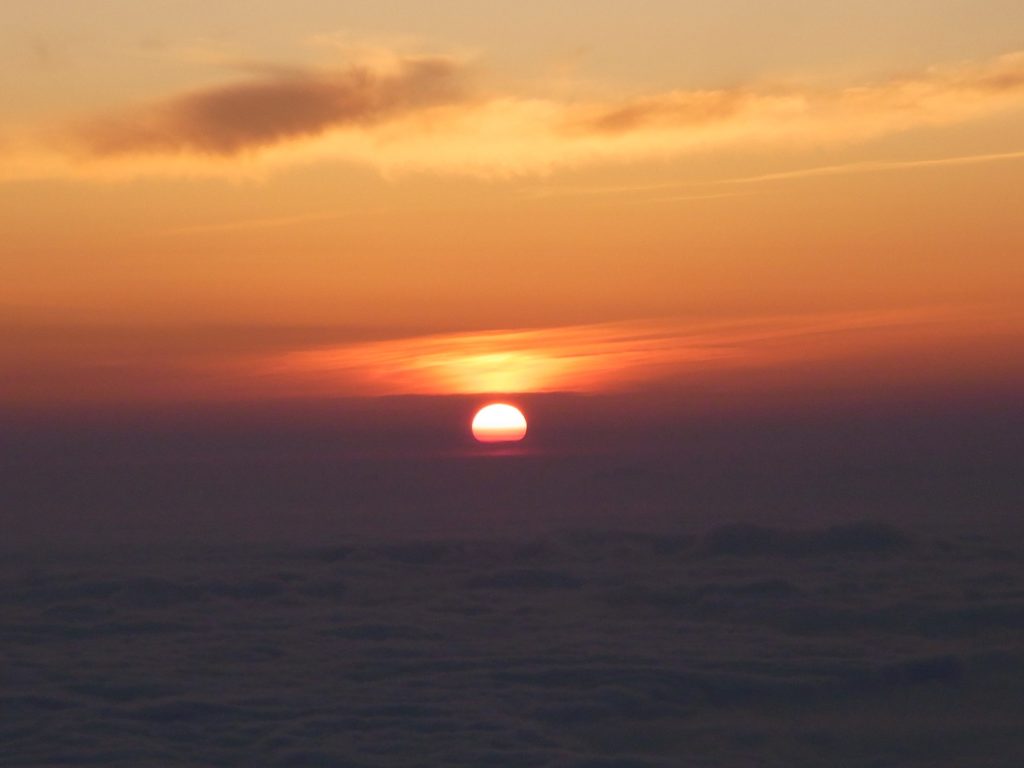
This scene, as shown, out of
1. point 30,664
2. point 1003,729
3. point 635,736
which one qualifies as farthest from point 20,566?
point 1003,729

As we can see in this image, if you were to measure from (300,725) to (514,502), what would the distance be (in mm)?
29178

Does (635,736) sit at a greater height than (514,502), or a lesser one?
lesser

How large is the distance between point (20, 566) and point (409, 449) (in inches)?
2250

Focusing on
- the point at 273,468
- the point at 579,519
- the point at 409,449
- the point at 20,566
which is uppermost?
the point at 409,449

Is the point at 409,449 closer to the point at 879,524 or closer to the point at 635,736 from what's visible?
the point at 879,524

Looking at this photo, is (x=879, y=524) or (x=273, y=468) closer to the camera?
(x=879, y=524)

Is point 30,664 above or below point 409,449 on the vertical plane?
below

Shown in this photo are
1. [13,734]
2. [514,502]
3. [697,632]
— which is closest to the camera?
[13,734]

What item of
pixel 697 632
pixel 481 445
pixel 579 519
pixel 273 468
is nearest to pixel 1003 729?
pixel 697 632

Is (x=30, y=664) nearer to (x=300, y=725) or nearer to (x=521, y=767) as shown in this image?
(x=300, y=725)

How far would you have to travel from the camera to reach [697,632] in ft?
58.0

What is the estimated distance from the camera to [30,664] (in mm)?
15570

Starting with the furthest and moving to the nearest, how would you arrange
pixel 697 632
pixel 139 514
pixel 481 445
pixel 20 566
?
pixel 481 445
pixel 139 514
pixel 20 566
pixel 697 632

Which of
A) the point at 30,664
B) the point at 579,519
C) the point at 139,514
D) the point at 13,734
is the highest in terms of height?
the point at 139,514
